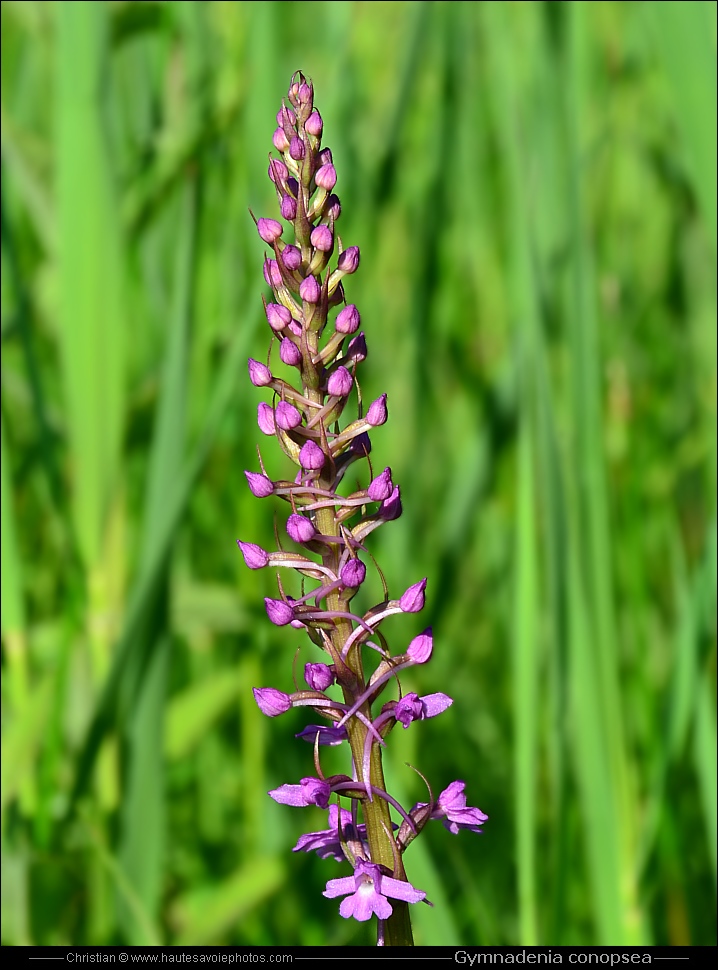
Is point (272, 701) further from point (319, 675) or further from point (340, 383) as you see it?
point (340, 383)

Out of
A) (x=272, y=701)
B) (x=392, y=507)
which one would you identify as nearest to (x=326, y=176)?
(x=392, y=507)

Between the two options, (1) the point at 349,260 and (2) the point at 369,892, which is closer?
(2) the point at 369,892

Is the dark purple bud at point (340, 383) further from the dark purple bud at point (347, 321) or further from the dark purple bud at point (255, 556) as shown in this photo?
the dark purple bud at point (255, 556)

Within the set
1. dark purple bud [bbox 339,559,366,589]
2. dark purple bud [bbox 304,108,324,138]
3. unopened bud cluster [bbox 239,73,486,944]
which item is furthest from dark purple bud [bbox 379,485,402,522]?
dark purple bud [bbox 304,108,324,138]

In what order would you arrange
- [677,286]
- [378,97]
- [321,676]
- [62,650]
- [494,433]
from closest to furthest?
[321,676]
[62,650]
[494,433]
[677,286]
[378,97]

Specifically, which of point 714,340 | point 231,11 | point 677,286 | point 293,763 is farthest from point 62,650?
point 677,286

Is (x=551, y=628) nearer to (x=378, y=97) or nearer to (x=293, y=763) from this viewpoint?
(x=293, y=763)

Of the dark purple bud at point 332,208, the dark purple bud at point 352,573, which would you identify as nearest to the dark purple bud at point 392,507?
the dark purple bud at point 352,573
